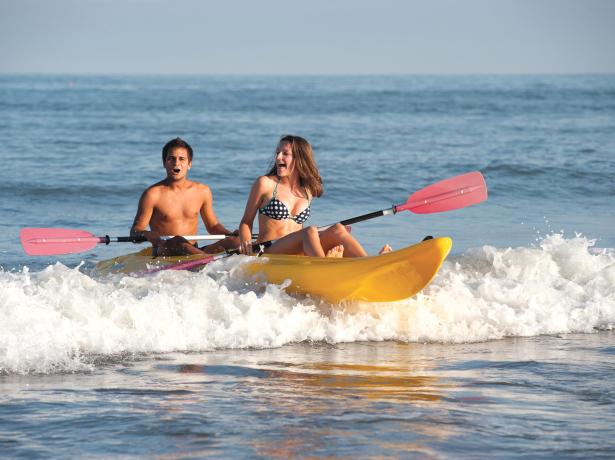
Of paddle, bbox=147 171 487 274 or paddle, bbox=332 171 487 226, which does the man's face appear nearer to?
paddle, bbox=147 171 487 274

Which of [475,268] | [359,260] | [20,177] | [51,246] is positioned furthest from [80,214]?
[359,260]

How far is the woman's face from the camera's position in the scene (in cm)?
732

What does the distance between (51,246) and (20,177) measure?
8150 millimetres

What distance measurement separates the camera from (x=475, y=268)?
855cm

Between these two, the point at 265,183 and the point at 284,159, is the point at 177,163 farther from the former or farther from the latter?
the point at 284,159

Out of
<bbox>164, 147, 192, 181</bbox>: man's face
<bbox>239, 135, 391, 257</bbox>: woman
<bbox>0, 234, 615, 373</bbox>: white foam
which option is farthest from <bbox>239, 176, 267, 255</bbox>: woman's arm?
<bbox>164, 147, 192, 181</bbox>: man's face

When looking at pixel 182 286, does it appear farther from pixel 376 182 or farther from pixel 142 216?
pixel 376 182

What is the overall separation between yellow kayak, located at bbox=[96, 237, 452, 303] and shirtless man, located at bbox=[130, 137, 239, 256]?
1.03m

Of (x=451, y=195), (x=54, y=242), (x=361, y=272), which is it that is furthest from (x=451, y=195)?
(x=54, y=242)

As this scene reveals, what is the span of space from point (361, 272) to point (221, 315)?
91 centimetres

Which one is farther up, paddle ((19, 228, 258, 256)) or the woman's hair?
the woman's hair

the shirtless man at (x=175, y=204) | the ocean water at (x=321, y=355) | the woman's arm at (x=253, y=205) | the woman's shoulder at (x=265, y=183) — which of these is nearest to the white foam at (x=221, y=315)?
the ocean water at (x=321, y=355)

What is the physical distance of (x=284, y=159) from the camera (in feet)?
24.0

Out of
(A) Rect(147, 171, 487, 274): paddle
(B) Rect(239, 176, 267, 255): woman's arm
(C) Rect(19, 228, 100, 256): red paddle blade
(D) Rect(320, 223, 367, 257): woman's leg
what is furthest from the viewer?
(C) Rect(19, 228, 100, 256): red paddle blade
